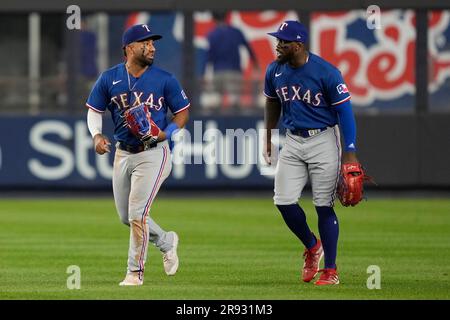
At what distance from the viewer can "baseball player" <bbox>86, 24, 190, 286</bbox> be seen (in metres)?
10.6

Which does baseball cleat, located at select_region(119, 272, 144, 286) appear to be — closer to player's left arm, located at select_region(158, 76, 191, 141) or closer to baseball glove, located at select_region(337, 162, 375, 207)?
player's left arm, located at select_region(158, 76, 191, 141)

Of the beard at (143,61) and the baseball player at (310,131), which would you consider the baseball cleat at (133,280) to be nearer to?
the baseball player at (310,131)

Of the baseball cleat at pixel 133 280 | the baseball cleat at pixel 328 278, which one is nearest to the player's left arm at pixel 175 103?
the baseball cleat at pixel 133 280

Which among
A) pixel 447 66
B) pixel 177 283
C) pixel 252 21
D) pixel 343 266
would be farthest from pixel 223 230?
pixel 252 21

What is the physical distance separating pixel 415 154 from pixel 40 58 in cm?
696

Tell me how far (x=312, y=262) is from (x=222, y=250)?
116 inches

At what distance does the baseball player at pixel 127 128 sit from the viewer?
1065cm

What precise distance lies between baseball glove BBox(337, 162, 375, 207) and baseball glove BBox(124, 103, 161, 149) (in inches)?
59.5

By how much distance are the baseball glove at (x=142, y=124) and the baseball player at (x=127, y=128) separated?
66 mm

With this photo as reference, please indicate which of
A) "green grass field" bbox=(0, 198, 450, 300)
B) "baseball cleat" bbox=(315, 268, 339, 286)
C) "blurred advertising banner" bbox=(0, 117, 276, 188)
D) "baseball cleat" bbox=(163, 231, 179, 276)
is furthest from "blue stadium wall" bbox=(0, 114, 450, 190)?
"baseball cleat" bbox=(315, 268, 339, 286)

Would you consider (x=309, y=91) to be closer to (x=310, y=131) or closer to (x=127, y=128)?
(x=310, y=131)

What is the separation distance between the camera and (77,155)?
21.0 meters

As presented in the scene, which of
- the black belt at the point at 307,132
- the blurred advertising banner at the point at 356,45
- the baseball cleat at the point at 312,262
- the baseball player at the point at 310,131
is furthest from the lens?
the blurred advertising banner at the point at 356,45

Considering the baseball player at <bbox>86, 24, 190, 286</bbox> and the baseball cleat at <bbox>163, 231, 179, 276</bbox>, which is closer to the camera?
the baseball player at <bbox>86, 24, 190, 286</bbox>
